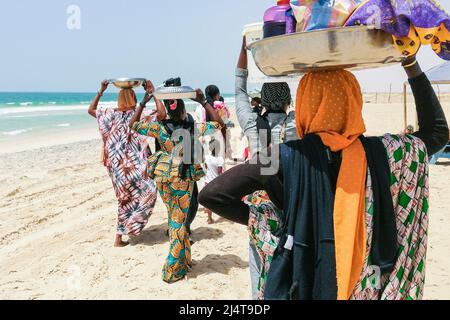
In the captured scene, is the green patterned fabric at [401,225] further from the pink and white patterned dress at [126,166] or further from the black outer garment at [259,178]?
the pink and white patterned dress at [126,166]

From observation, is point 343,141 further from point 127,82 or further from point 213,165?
point 213,165

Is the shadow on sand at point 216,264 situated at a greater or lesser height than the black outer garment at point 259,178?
lesser

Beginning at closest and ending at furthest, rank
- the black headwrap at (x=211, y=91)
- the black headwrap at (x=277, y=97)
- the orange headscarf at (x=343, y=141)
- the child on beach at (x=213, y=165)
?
1. the orange headscarf at (x=343, y=141)
2. the black headwrap at (x=277, y=97)
3. the child on beach at (x=213, y=165)
4. the black headwrap at (x=211, y=91)

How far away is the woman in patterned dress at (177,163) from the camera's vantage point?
3.95m

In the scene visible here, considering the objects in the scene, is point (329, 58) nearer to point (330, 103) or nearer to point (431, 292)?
point (330, 103)

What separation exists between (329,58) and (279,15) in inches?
10.2

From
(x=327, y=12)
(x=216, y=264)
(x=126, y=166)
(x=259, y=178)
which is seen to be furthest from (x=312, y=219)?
(x=126, y=166)

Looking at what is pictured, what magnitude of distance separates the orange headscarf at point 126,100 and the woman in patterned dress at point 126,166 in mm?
19

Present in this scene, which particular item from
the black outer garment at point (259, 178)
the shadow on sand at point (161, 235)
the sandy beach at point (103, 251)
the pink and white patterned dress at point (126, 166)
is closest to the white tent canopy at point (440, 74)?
the sandy beach at point (103, 251)

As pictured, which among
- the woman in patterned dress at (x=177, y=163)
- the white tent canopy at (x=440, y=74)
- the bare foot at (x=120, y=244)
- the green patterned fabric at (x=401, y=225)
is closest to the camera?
the green patterned fabric at (x=401, y=225)

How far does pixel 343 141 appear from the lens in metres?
1.62

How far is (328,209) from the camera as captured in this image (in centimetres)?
160

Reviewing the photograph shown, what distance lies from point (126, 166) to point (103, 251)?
1064mm

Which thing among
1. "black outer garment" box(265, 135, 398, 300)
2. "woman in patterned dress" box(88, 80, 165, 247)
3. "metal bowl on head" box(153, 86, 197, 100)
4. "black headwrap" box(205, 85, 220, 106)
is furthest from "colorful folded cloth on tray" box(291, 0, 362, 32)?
"black headwrap" box(205, 85, 220, 106)
